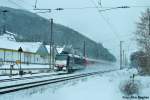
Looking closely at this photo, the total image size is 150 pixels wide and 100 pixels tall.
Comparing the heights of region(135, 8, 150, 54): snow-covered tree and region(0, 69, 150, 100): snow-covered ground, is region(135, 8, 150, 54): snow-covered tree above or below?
above

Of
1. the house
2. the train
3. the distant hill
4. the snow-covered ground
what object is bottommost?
the snow-covered ground

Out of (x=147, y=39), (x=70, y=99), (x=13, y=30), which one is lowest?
(x=70, y=99)

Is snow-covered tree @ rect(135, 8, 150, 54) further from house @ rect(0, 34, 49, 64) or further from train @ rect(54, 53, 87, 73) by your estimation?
house @ rect(0, 34, 49, 64)

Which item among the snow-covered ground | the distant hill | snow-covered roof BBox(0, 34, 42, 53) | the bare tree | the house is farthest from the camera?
the distant hill

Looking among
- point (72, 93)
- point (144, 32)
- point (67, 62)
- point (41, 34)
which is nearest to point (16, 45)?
point (67, 62)

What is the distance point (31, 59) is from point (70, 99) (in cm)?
6818

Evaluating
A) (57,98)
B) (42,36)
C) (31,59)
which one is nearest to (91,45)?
(42,36)

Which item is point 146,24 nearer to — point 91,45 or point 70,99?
point 70,99

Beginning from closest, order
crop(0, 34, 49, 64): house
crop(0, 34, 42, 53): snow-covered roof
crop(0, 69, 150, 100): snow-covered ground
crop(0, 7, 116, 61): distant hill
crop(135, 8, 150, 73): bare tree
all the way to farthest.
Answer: crop(0, 69, 150, 100): snow-covered ground, crop(135, 8, 150, 73): bare tree, crop(0, 34, 49, 64): house, crop(0, 34, 42, 53): snow-covered roof, crop(0, 7, 116, 61): distant hill

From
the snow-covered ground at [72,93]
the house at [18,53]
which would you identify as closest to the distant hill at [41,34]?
the house at [18,53]

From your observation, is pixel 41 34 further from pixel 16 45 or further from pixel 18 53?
pixel 18 53

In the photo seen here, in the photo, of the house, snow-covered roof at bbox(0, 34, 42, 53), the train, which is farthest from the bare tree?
snow-covered roof at bbox(0, 34, 42, 53)

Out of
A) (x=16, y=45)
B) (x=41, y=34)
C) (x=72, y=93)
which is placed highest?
(x=41, y=34)

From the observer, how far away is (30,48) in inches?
3836
